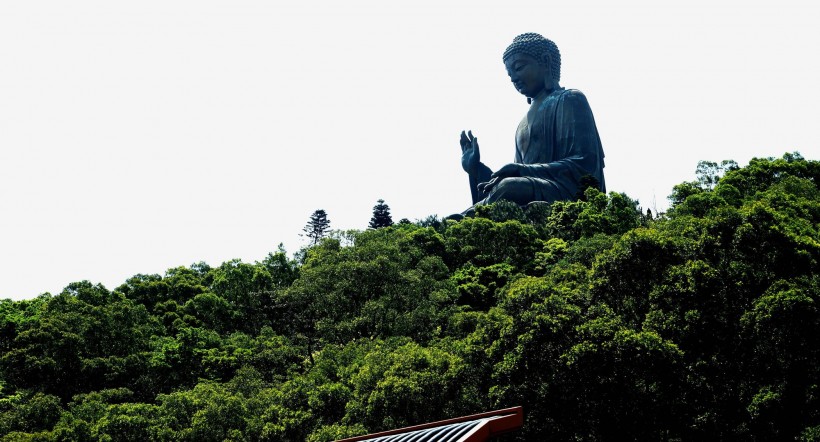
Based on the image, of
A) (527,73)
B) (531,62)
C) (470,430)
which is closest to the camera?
(470,430)

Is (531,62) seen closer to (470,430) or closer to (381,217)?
(381,217)

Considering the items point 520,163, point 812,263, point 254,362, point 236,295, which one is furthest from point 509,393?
point 520,163

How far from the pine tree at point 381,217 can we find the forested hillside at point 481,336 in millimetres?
17148

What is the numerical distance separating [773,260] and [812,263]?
56 centimetres

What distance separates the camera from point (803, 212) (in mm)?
17766

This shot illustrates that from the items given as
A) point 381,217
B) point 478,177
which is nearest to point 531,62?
point 478,177

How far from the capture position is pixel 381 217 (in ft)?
153

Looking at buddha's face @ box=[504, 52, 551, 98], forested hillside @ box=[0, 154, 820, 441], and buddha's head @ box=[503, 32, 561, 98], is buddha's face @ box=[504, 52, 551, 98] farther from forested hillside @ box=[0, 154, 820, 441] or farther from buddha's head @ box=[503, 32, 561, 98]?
forested hillside @ box=[0, 154, 820, 441]

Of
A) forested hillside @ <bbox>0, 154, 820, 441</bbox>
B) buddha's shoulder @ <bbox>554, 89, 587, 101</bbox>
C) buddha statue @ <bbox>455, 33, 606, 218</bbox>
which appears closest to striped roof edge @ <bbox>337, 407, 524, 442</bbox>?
forested hillside @ <bbox>0, 154, 820, 441</bbox>

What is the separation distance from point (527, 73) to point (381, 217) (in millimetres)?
11593

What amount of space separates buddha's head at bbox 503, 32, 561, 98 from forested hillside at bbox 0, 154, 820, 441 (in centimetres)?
1032

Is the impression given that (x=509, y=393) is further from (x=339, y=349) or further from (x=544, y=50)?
(x=544, y=50)

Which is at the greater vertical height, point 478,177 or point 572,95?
point 572,95

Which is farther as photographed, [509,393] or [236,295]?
[236,295]
